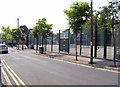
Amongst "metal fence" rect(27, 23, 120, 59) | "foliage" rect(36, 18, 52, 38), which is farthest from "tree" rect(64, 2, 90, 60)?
"foliage" rect(36, 18, 52, 38)

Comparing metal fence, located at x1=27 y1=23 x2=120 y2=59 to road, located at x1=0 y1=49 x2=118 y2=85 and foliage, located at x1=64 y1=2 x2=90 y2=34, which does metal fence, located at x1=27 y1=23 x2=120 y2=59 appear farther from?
road, located at x1=0 y1=49 x2=118 y2=85

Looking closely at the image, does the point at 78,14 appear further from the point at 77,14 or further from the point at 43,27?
the point at 43,27

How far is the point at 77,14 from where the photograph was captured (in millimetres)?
15039

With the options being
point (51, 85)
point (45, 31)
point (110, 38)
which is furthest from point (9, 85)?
point (45, 31)

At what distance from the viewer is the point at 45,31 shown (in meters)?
24.3

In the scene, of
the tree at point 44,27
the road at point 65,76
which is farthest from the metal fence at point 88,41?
the road at point 65,76

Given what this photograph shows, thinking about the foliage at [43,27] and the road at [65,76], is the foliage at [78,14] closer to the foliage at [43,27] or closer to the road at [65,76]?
the road at [65,76]

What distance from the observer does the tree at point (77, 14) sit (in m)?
15.0

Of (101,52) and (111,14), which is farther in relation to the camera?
(101,52)

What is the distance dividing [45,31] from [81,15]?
1023 cm

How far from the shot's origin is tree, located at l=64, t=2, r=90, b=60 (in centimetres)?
1496

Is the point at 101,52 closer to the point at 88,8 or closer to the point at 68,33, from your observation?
the point at 88,8

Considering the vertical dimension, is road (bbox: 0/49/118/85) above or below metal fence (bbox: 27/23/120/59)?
below

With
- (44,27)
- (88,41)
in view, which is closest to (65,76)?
(88,41)
